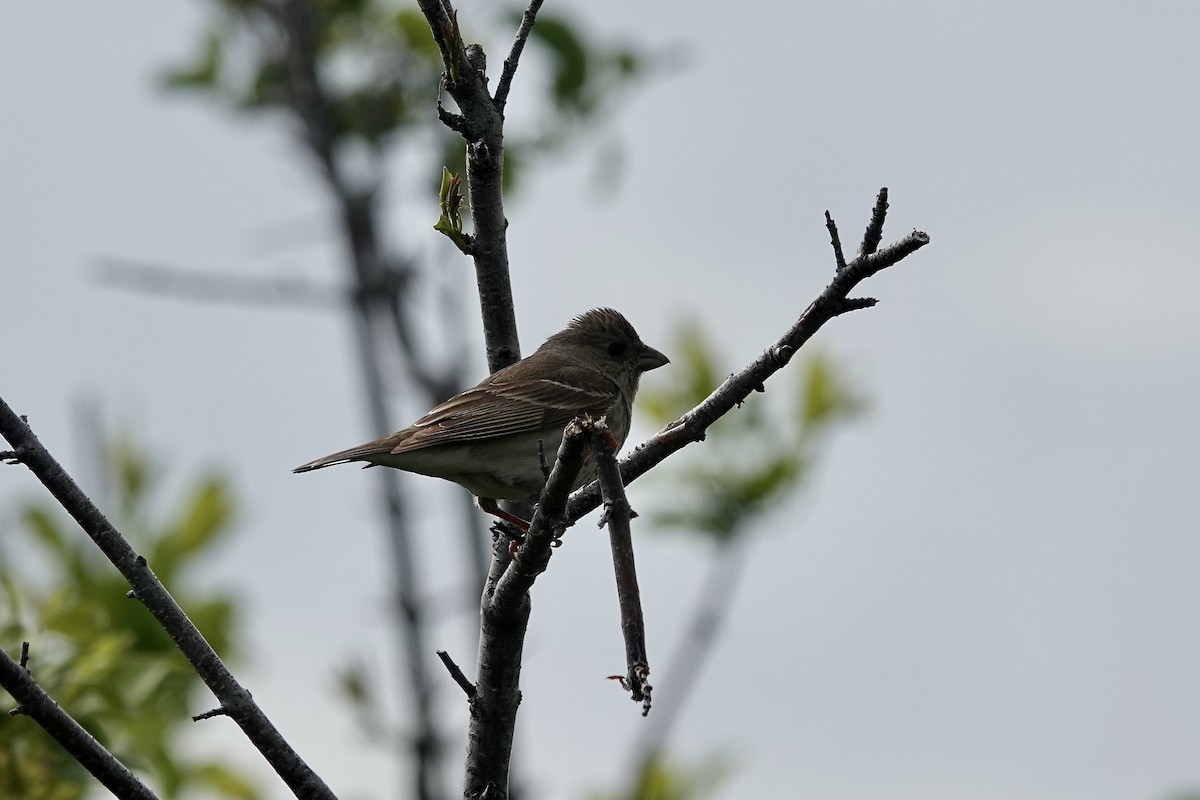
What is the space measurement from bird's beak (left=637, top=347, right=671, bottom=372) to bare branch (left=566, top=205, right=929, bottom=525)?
4.50 m

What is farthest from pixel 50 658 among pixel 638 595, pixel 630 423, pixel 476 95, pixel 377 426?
pixel 377 426

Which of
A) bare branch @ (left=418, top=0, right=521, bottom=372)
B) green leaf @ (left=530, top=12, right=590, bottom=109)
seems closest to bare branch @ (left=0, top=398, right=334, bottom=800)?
bare branch @ (left=418, top=0, right=521, bottom=372)

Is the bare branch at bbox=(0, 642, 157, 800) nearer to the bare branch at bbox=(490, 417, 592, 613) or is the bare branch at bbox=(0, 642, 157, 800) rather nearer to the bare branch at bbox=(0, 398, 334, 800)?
the bare branch at bbox=(0, 398, 334, 800)

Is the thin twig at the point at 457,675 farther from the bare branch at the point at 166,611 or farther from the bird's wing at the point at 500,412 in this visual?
the bird's wing at the point at 500,412

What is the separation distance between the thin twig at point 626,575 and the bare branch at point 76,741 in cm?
139

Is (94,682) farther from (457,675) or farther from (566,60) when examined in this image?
(566,60)

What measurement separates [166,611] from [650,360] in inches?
201

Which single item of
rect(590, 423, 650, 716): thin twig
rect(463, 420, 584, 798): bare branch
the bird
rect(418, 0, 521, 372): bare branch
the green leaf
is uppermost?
the green leaf

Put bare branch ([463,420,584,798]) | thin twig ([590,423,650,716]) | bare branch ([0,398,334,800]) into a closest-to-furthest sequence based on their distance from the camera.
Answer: thin twig ([590,423,650,716]), bare branch ([0,398,334,800]), bare branch ([463,420,584,798])

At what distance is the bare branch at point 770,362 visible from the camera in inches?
148

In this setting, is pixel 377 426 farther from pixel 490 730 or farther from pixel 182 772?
pixel 490 730

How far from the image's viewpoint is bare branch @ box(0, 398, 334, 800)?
3900 millimetres

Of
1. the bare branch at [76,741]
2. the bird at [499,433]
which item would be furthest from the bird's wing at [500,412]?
the bare branch at [76,741]

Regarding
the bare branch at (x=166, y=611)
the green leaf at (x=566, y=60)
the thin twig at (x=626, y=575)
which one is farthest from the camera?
the green leaf at (x=566, y=60)
